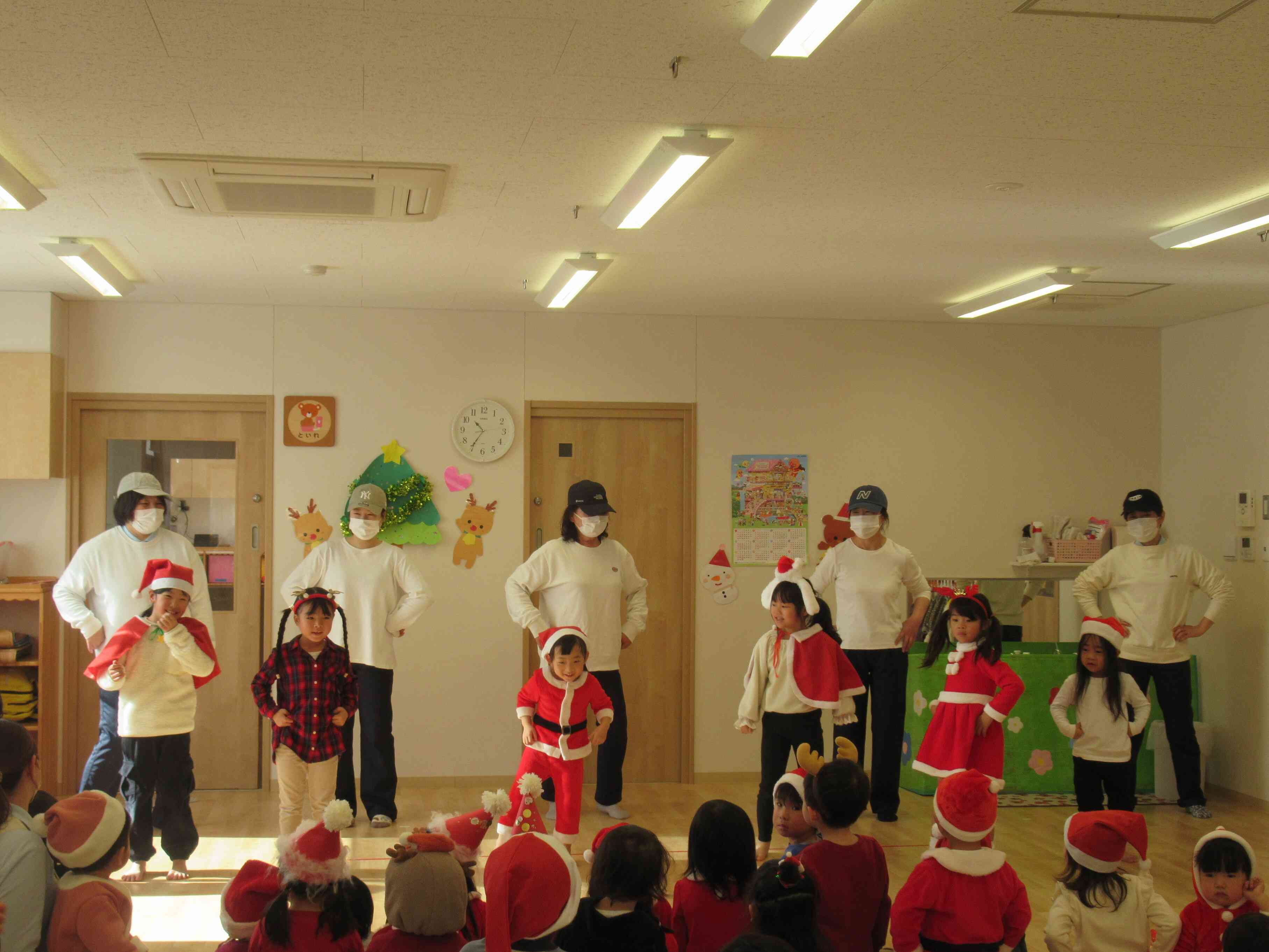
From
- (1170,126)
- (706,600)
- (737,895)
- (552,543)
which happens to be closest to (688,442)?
(706,600)

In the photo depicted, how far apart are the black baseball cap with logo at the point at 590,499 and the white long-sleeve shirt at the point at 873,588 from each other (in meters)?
1.13

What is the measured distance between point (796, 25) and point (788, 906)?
184 cm

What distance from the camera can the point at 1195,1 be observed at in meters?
2.37

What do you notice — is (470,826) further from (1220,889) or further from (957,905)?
(1220,889)

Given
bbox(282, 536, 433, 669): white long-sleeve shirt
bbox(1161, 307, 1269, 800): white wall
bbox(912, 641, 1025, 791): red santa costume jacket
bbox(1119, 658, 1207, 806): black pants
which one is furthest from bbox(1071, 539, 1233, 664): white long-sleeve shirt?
bbox(282, 536, 433, 669): white long-sleeve shirt

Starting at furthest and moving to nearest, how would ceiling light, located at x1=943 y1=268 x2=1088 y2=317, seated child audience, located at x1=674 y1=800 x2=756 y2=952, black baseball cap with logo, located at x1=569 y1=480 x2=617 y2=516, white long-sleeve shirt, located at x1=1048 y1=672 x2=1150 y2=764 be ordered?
1. black baseball cap with logo, located at x1=569 y1=480 x2=617 y2=516
2. ceiling light, located at x1=943 y1=268 x2=1088 y2=317
3. white long-sleeve shirt, located at x1=1048 y1=672 x2=1150 y2=764
4. seated child audience, located at x1=674 y1=800 x2=756 y2=952

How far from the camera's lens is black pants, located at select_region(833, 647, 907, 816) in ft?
Answer: 17.5

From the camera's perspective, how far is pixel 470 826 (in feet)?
8.35

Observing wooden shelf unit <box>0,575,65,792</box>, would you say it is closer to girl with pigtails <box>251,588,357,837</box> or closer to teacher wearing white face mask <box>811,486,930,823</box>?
girl with pigtails <box>251,588,357,837</box>

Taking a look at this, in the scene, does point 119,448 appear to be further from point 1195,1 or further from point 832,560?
point 1195,1

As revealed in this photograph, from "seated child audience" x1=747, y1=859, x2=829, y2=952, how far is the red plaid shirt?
7.61ft

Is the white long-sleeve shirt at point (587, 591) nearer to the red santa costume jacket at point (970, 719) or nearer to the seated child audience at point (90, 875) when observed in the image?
the red santa costume jacket at point (970, 719)

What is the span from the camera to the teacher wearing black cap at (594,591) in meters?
5.22

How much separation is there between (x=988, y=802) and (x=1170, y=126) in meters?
1.97
